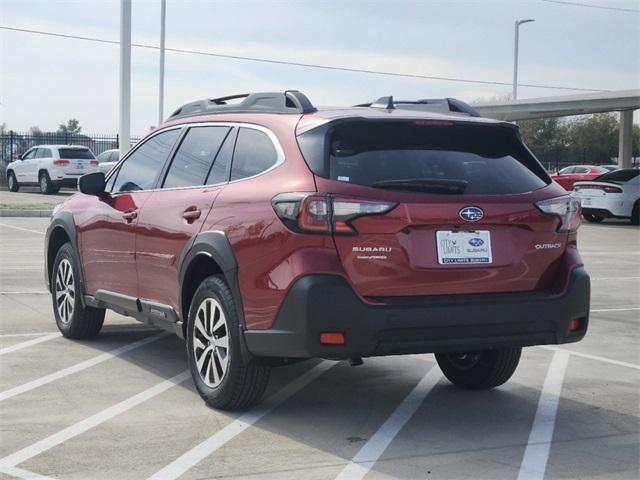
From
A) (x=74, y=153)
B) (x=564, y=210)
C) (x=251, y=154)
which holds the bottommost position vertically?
(x=74, y=153)

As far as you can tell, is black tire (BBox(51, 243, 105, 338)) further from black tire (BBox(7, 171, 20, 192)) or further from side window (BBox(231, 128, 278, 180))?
black tire (BBox(7, 171, 20, 192))

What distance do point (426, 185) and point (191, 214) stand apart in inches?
60.9

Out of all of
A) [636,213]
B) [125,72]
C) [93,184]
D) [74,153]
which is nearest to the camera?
[93,184]

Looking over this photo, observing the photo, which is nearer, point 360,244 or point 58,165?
point 360,244

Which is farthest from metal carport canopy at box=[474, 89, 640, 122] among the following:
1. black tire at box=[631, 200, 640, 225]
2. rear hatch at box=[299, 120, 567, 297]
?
rear hatch at box=[299, 120, 567, 297]

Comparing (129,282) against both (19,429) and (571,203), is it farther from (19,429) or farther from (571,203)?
(571,203)

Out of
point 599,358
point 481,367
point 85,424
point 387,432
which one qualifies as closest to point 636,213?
point 599,358

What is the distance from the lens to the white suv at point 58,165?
33844 millimetres

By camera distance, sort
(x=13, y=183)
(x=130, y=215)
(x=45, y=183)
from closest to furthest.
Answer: (x=130, y=215)
(x=45, y=183)
(x=13, y=183)

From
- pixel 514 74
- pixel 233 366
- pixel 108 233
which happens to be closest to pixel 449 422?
pixel 233 366

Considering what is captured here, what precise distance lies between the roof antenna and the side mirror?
231 cm

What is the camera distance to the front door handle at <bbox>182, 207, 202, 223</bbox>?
6.26m

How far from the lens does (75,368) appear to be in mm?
7180

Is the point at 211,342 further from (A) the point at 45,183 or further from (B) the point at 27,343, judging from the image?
(A) the point at 45,183
